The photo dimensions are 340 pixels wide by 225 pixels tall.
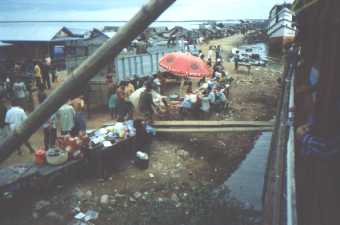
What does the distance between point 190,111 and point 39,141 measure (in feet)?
18.8

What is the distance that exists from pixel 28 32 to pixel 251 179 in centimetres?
2272

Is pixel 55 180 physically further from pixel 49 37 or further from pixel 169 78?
pixel 49 37

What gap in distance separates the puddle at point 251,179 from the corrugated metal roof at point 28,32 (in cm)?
1901

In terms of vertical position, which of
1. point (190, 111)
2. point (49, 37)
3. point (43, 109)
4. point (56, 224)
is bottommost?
point (56, 224)

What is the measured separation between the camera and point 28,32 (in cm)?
2588

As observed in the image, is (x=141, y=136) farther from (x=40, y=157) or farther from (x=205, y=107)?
(x=205, y=107)

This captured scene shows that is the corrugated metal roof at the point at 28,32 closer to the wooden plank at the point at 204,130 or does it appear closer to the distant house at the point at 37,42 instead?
the distant house at the point at 37,42

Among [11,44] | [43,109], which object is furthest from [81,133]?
[11,44]

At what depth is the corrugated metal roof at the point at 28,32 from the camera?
80.3 ft

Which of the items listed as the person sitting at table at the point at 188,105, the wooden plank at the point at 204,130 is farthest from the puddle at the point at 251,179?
the person sitting at table at the point at 188,105

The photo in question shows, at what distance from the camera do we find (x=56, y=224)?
6855 mm

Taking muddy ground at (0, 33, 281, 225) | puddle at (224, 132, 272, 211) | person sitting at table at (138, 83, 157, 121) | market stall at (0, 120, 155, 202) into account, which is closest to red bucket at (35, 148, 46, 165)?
market stall at (0, 120, 155, 202)

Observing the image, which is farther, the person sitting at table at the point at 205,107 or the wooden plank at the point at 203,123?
the person sitting at table at the point at 205,107

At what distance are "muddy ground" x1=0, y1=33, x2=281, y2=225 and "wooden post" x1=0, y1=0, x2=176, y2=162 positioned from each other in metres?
2.88
